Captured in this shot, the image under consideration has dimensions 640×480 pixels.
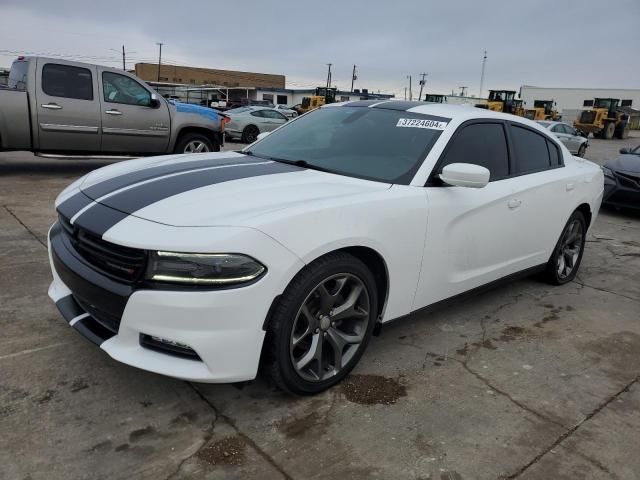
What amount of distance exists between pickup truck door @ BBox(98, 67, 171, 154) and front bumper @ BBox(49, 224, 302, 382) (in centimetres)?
660

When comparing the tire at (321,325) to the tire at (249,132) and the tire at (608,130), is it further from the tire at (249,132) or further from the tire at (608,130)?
the tire at (608,130)

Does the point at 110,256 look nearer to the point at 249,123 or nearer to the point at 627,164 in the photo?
the point at 627,164

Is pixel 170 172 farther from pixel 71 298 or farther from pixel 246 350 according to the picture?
pixel 246 350

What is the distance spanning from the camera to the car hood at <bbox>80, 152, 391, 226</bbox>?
2.43 metres

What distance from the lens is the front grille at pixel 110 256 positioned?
7.53 feet

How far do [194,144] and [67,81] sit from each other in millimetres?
2240

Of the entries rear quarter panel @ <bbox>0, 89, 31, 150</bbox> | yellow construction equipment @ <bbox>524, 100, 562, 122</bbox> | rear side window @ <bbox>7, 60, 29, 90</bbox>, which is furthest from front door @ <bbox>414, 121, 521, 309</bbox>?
yellow construction equipment @ <bbox>524, 100, 562, 122</bbox>

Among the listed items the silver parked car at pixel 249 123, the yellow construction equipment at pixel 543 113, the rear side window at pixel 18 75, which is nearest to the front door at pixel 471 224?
the rear side window at pixel 18 75

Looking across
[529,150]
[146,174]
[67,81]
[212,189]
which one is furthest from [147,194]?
→ [67,81]

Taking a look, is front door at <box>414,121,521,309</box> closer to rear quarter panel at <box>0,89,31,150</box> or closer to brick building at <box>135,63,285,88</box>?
rear quarter panel at <box>0,89,31,150</box>

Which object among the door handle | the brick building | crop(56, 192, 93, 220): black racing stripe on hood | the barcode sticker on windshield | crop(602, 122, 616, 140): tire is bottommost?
crop(56, 192, 93, 220): black racing stripe on hood

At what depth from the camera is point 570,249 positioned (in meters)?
4.86

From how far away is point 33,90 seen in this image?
25.2 feet

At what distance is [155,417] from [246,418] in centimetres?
43
